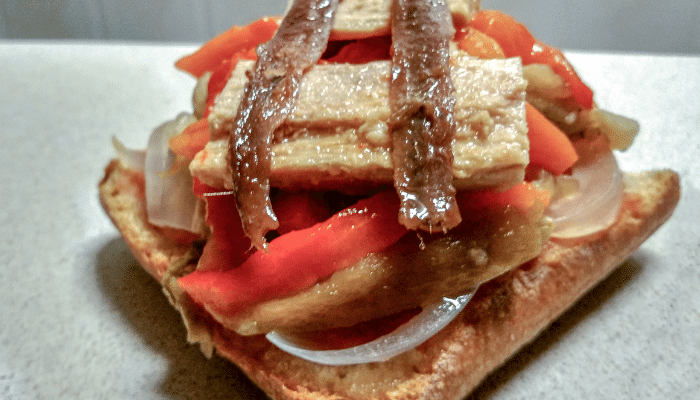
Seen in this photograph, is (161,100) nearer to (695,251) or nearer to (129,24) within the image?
(129,24)

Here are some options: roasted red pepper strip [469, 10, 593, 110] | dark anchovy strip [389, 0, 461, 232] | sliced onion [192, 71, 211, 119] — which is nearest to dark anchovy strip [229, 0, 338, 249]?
dark anchovy strip [389, 0, 461, 232]

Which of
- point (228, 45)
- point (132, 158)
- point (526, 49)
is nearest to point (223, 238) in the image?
point (228, 45)

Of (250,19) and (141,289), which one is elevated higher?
(141,289)

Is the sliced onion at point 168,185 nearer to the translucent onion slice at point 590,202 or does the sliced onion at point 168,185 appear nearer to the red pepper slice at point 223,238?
the red pepper slice at point 223,238

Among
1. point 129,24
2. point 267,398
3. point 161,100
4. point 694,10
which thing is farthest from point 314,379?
point 694,10

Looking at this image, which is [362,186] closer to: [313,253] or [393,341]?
[313,253]

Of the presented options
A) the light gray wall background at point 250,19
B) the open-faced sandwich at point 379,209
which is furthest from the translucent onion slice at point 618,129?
the light gray wall background at point 250,19
